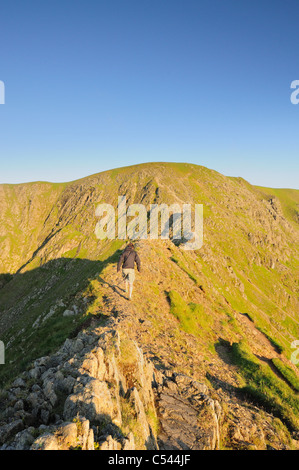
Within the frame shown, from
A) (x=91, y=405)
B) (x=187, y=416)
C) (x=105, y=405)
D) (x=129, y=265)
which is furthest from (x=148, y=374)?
(x=129, y=265)

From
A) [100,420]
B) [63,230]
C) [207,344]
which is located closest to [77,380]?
[100,420]

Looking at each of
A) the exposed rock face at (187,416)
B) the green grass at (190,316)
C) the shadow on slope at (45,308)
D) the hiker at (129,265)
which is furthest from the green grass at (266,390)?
the shadow on slope at (45,308)

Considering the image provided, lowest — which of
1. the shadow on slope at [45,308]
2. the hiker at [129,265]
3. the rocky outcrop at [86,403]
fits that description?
the shadow on slope at [45,308]

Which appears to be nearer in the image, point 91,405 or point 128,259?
point 91,405

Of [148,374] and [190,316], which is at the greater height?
[148,374]

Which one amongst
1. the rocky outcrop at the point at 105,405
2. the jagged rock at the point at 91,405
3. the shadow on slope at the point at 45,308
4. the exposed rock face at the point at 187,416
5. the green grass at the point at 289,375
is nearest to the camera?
the rocky outcrop at the point at 105,405

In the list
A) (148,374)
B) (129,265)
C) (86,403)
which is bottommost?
(148,374)

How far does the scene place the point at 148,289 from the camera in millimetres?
21625

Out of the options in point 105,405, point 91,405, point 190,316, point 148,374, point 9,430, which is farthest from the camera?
point 190,316

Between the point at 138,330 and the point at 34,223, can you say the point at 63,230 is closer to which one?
the point at 34,223

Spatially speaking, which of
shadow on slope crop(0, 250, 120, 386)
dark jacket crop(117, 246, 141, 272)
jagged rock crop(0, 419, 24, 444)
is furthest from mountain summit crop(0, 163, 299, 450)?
dark jacket crop(117, 246, 141, 272)

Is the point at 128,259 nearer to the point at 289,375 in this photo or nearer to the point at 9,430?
the point at 9,430

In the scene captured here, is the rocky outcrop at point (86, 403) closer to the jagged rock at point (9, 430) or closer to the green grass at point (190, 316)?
the jagged rock at point (9, 430)

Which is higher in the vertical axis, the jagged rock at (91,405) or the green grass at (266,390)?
the jagged rock at (91,405)
